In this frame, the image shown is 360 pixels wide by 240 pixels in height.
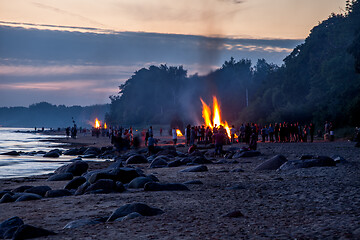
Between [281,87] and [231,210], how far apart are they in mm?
67096

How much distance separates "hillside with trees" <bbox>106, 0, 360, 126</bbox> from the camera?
51.1 metres

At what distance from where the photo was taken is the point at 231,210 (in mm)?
8695

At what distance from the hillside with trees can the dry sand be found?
31174 millimetres

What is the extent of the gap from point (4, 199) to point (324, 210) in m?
7.94

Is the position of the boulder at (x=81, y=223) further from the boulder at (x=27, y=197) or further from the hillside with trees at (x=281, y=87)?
the hillside with trees at (x=281, y=87)

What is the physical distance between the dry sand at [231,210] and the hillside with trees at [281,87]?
1227 inches

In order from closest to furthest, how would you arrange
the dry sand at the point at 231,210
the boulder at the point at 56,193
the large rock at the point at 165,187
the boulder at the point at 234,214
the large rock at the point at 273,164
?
1. the dry sand at the point at 231,210
2. the boulder at the point at 234,214
3. the large rock at the point at 165,187
4. the boulder at the point at 56,193
5. the large rock at the point at 273,164

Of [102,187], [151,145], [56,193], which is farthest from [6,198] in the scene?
[151,145]

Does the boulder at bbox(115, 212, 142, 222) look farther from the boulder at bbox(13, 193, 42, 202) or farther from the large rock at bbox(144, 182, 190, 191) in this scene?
the boulder at bbox(13, 193, 42, 202)

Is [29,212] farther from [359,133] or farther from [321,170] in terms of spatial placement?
[359,133]

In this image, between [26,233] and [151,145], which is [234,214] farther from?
[151,145]

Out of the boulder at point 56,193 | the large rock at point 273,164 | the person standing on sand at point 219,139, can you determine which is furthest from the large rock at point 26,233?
the person standing on sand at point 219,139

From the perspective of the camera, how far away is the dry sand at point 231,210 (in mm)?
6754

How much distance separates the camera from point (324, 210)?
810cm
